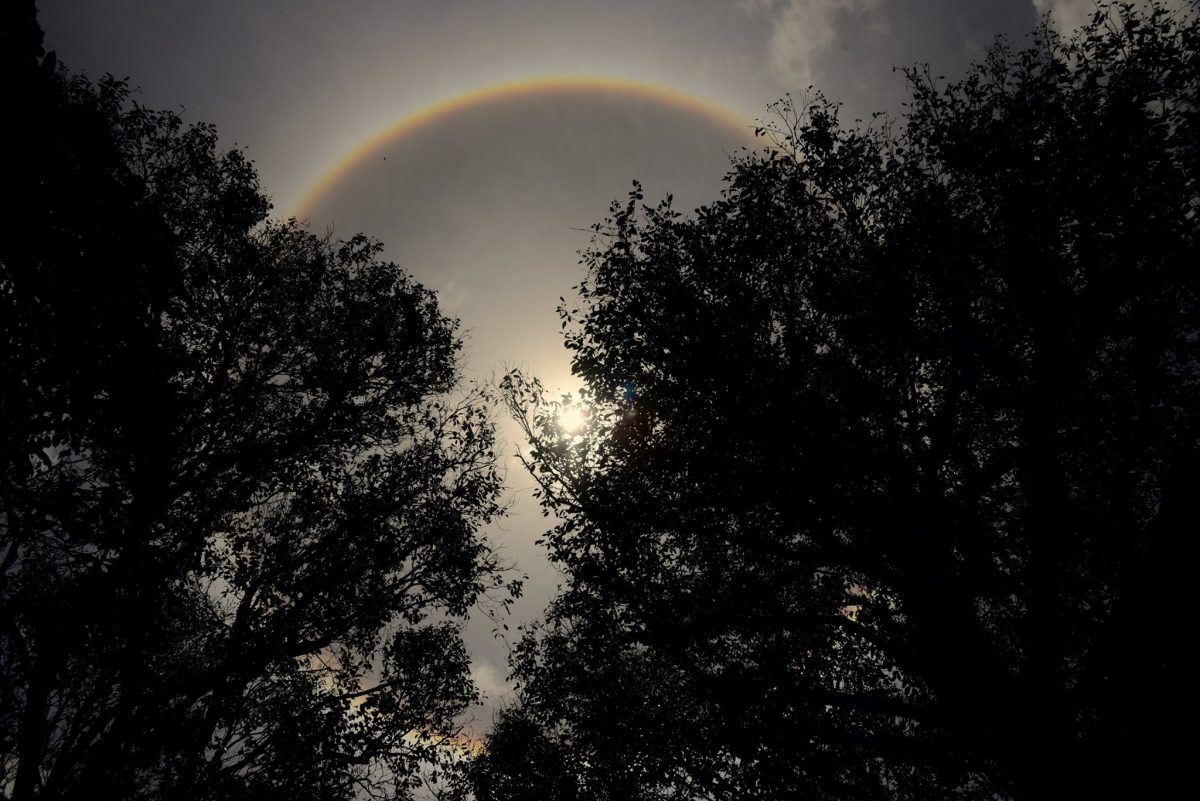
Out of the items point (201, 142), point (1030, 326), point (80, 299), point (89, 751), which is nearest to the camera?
point (80, 299)

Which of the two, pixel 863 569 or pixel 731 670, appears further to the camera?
pixel 731 670

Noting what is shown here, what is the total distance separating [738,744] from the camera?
9.52 meters

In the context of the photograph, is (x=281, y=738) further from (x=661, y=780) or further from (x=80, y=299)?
(x=80, y=299)

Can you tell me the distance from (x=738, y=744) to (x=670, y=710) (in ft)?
14.1

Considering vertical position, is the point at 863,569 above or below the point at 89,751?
above

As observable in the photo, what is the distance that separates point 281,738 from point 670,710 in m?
8.92

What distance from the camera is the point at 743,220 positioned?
37.0 ft

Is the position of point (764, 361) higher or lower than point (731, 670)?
higher

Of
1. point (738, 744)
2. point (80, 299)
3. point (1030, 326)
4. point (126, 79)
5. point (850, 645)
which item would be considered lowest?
point (738, 744)

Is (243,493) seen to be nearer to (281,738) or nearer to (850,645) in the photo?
(281,738)

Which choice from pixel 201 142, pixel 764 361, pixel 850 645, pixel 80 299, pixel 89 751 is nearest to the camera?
pixel 80 299

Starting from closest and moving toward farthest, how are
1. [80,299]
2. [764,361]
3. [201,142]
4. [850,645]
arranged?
[80,299], [764,361], [850,645], [201,142]

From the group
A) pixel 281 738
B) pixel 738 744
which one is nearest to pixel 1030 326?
pixel 738 744

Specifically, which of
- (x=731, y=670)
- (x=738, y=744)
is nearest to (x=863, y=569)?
(x=731, y=670)
